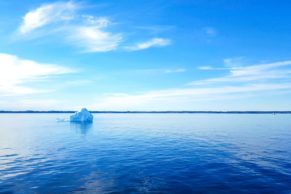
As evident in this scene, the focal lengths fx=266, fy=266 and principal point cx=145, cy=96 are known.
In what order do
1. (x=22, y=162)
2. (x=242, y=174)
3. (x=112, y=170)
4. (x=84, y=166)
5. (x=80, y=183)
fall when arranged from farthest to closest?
(x=22, y=162) < (x=84, y=166) < (x=112, y=170) < (x=242, y=174) < (x=80, y=183)

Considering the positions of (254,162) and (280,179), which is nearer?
(280,179)

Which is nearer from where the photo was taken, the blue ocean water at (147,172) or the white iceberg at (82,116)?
the blue ocean water at (147,172)

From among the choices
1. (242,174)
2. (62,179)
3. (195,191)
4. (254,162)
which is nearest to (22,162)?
(62,179)

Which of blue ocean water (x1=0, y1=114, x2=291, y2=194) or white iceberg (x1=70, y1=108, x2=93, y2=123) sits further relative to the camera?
white iceberg (x1=70, y1=108, x2=93, y2=123)

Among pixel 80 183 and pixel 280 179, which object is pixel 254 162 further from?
pixel 80 183

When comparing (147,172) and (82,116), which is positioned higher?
(82,116)

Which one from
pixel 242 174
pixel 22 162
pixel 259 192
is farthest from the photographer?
pixel 22 162

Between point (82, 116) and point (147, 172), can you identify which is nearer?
point (147, 172)

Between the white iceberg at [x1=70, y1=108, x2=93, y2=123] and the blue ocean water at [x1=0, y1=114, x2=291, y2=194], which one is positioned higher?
the white iceberg at [x1=70, y1=108, x2=93, y2=123]

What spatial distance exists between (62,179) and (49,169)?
387cm

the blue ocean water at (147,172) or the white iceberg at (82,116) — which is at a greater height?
the white iceberg at (82,116)

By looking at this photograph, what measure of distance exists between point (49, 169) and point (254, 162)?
718 inches

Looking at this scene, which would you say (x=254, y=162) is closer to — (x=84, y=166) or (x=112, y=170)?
(x=112, y=170)

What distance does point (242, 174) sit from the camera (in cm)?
2016
